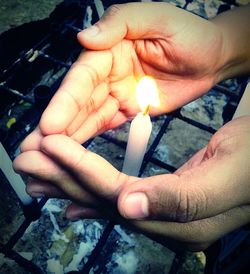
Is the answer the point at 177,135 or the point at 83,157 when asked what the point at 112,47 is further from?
the point at 177,135

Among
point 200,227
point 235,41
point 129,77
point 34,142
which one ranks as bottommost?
point 200,227

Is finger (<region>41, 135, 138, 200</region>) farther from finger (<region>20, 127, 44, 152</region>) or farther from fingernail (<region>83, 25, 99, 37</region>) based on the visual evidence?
fingernail (<region>83, 25, 99, 37</region>)

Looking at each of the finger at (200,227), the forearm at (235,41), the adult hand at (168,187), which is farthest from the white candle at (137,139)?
the forearm at (235,41)

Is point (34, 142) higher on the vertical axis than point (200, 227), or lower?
higher

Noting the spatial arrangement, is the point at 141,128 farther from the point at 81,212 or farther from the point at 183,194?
the point at 81,212

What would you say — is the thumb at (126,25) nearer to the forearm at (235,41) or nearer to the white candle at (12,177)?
the forearm at (235,41)

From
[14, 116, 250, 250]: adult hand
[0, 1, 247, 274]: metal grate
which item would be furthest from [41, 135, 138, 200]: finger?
[0, 1, 247, 274]: metal grate

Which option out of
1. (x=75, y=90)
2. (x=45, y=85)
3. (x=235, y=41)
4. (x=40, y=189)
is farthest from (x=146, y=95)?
(x=235, y=41)
